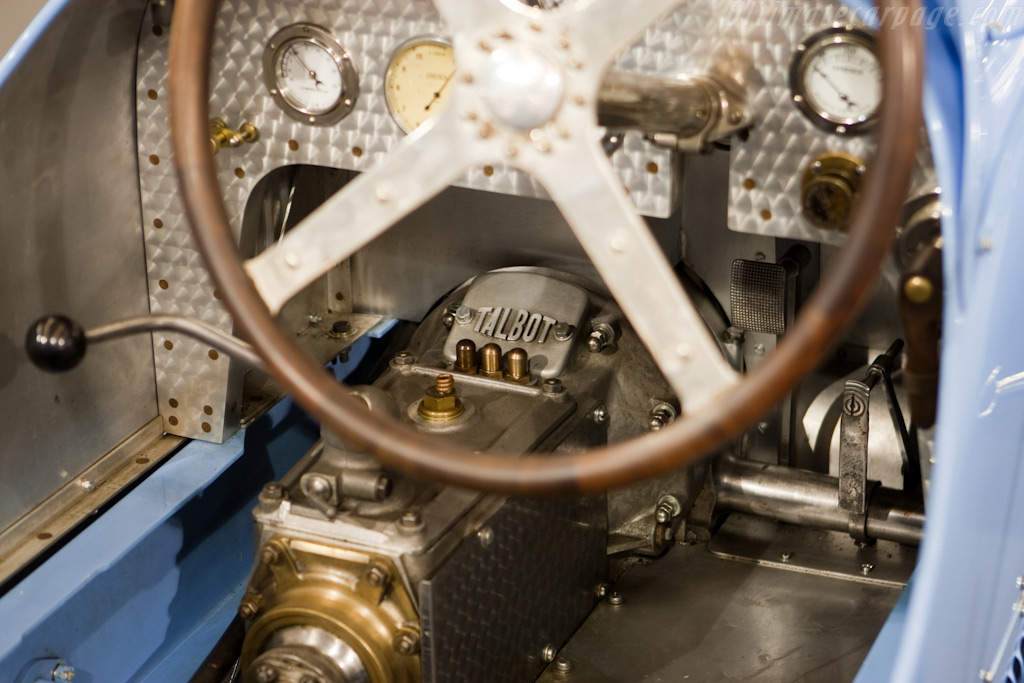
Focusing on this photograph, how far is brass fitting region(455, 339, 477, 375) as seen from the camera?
6.65 ft

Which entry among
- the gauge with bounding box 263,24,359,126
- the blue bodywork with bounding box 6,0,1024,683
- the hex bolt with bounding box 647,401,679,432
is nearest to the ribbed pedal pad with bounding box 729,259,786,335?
the hex bolt with bounding box 647,401,679,432

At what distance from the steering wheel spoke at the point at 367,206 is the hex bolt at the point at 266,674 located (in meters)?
0.64

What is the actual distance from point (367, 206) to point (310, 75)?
25.7 inches

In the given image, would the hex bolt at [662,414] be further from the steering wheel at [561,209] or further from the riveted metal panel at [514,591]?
the steering wheel at [561,209]

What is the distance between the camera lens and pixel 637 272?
116 centimetres

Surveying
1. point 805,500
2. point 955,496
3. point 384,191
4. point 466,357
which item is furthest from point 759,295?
point 384,191

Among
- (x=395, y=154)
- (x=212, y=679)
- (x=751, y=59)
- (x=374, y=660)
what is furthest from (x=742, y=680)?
(x=395, y=154)

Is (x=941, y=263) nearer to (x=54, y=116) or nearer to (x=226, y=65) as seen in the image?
(x=226, y=65)

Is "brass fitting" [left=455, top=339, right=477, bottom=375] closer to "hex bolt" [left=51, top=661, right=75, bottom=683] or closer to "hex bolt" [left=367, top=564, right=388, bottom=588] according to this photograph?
"hex bolt" [left=367, top=564, right=388, bottom=588]

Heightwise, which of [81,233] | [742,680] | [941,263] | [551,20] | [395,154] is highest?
[551,20]

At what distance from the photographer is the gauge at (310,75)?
179cm

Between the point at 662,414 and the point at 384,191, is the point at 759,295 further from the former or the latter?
the point at 384,191

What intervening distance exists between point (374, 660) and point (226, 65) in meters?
0.89

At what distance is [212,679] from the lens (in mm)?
1863
